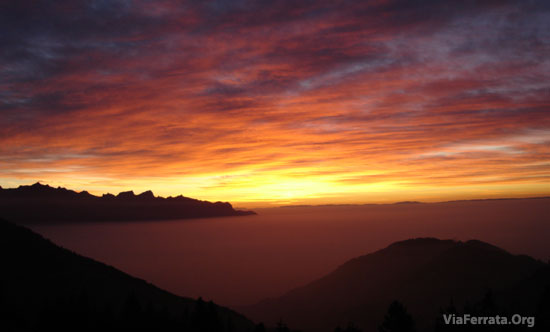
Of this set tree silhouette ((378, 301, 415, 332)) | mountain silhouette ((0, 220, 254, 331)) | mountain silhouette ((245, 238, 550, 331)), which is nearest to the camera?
tree silhouette ((378, 301, 415, 332))

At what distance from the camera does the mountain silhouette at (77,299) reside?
46.7m

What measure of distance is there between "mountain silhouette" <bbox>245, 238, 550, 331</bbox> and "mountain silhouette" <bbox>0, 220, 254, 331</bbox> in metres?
71.0

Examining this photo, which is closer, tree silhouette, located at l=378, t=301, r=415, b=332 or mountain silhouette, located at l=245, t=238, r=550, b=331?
tree silhouette, located at l=378, t=301, r=415, b=332

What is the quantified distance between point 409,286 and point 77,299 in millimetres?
131760

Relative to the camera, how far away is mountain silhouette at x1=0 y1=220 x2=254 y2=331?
46656 millimetres

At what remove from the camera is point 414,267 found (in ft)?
565

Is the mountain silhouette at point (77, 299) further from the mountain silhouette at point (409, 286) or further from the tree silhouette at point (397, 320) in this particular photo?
the mountain silhouette at point (409, 286)

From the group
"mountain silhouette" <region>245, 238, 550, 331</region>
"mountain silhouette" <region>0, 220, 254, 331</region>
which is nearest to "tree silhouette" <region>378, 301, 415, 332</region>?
"mountain silhouette" <region>0, 220, 254, 331</region>

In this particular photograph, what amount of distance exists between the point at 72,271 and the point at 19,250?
17.0 m

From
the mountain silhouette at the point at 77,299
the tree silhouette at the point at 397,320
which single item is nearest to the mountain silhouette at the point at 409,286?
the mountain silhouette at the point at 77,299

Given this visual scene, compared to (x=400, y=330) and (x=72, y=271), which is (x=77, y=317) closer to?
(x=400, y=330)

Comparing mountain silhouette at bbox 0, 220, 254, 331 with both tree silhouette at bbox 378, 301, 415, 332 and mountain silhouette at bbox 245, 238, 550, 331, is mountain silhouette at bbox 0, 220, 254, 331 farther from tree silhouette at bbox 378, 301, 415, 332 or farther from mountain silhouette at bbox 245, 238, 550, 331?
mountain silhouette at bbox 245, 238, 550, 331

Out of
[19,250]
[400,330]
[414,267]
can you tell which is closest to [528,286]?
[400,330]

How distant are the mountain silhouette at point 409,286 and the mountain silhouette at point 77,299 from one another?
71009mm
